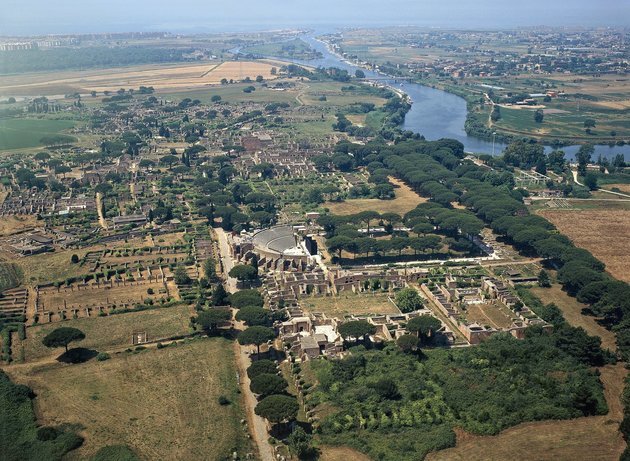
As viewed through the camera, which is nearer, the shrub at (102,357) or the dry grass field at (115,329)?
the shrub at (102,357)

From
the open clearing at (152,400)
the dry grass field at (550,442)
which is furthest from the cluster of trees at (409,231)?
the dry grass field at (550,442)

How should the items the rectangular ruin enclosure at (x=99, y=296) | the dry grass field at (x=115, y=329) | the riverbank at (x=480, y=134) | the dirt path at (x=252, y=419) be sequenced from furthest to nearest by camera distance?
1. the riverbank at (x=480, y=134)
2. the rectangular ruin enclosure at (x=99, y=296)
3. the dry grass field at (x=115, y=329)
4. the dirt path at (x=252, y=419)

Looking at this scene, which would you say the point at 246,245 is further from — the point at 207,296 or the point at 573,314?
the point at 573,314

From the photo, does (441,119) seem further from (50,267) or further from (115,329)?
(115,329)

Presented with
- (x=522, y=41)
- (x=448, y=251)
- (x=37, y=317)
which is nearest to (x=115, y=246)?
(x=37, y=317)

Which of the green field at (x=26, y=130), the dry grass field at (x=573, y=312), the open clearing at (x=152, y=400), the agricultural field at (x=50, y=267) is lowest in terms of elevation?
the dry grass field at (x=573, y=312)

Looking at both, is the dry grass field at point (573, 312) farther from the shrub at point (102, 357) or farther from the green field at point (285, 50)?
the green field at point (285, 50)

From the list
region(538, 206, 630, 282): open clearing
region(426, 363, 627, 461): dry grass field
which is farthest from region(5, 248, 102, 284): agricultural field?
region(538, 206, 630, 282): open clearing
